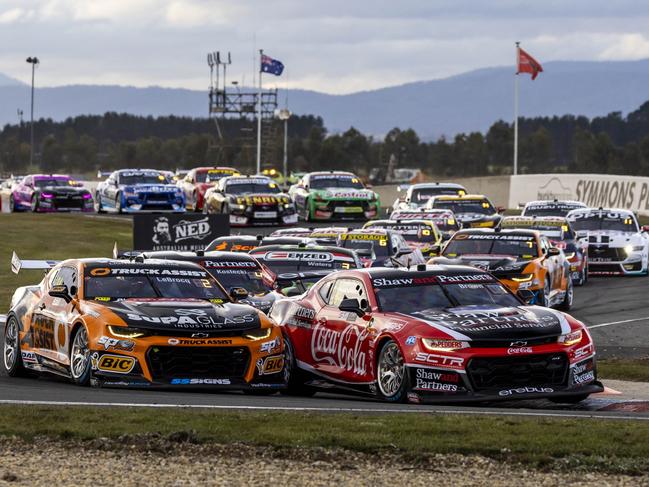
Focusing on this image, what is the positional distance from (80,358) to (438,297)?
3.46 m

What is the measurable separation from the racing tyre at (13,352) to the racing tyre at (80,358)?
172cm

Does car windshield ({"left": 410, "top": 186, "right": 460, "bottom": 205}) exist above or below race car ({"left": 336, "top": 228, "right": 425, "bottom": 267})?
above

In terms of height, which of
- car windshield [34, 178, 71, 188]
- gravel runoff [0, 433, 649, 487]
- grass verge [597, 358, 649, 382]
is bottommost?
grass verge [597, 358, 649, 382]

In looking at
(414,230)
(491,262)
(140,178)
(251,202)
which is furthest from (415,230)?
(140,178)

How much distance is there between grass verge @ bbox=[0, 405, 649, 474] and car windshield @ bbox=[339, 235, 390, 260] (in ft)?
52.7

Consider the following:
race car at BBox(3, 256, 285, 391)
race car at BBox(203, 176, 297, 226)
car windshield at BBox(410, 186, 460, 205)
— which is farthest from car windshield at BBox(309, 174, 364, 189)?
race car at BBox(3, 256, 285, 391)

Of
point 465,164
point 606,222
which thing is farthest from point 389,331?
point 465,164

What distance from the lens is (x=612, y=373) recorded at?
54.8 feet

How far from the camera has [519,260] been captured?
962 inches

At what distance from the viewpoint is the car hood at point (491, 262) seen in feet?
78.0

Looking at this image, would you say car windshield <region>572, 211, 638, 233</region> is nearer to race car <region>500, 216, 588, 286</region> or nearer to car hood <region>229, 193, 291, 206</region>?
race car <region>500, 216, 588, 286</region>

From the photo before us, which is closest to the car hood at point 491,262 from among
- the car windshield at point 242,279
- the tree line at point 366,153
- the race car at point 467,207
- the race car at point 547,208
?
the car windshield at point 242,279

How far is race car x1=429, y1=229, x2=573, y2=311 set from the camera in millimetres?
23766

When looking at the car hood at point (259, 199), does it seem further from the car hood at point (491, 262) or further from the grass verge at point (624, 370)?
the grass verge at point (624, 370)
